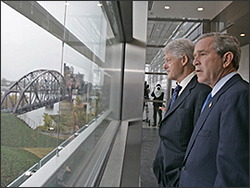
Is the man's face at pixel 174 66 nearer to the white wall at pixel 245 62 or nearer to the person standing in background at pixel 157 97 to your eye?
the white wall at pixel 245 62

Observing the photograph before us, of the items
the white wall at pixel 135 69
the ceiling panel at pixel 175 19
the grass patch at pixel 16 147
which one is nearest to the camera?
the grass patch at pixel 16 147

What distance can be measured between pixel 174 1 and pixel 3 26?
4.90 m

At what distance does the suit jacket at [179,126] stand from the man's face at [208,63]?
284 millimetres

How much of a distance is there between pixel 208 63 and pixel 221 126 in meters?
0.52

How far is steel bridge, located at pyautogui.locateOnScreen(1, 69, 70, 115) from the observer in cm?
77

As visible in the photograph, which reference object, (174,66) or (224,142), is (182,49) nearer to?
(174,66)

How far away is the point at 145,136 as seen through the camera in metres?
5.60

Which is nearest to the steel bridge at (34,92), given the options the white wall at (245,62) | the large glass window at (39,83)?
the large glass window at (39,83)

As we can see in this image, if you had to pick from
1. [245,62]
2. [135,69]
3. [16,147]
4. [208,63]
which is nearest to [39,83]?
[16,147]

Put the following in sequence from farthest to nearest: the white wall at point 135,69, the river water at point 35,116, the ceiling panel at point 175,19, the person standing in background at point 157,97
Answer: the white wall at point 135,69, the person standing in background at point 157,97, the ceiling panel at point 175,19, the river water at point 35,116

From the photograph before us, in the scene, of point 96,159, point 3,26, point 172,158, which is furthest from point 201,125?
point 96,159

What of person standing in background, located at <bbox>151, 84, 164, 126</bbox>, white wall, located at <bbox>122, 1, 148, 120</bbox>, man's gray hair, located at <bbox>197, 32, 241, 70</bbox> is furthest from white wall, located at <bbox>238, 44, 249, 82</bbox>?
man's gray hair, located at <bbox>197, 32, 241, 70</bbox>

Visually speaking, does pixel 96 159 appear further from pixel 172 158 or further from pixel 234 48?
pixel 234 48

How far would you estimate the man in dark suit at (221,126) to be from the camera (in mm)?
1082
